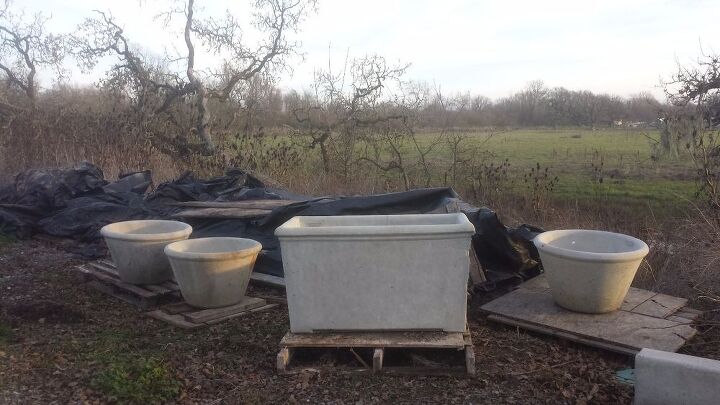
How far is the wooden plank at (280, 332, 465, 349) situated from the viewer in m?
4.01

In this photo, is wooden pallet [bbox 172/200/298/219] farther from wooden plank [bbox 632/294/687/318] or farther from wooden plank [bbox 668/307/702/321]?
wooden plank [bbox 668/307/702/321]

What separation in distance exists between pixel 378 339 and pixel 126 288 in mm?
2768

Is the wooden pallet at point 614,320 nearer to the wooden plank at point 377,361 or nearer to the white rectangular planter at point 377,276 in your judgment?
the white rectangular planter at point 377,276

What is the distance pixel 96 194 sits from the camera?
909 cm

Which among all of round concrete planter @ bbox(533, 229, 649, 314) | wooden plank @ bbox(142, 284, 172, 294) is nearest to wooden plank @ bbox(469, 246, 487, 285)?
round concrete planter @ bbox(533, 229, 649, 314)

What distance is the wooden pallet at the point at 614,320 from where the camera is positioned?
14.0 feet

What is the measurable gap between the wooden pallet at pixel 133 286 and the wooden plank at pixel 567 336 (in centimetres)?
213

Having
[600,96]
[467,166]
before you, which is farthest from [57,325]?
[600,96]

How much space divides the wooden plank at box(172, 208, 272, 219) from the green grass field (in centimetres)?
494

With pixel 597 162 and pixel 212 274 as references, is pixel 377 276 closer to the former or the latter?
pixel 212 274

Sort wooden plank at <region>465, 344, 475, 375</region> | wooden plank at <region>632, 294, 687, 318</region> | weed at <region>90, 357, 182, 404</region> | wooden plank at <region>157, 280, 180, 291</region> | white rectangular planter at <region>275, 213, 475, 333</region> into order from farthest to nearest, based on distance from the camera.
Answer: wooden plank at <region>157, 280, 180, 291</region> → wooden plank at <region>632, 294, 687, 318</region> → white rectangular planter at <region>275, 213, 475, 333</region> → wooden plank at <region>465, 344, 475, 375</region> → weed at <region>90, 357, 182, 404</region>

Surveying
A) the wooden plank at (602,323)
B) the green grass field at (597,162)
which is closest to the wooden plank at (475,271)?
the wooden plank at (602,323)

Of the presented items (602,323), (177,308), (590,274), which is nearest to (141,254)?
(177,308)

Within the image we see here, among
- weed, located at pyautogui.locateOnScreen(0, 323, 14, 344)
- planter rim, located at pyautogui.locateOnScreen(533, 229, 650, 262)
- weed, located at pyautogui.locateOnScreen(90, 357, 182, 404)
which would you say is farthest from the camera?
weed, located at pyautogui.locateOnScreen(0, 323, 14, 344)
